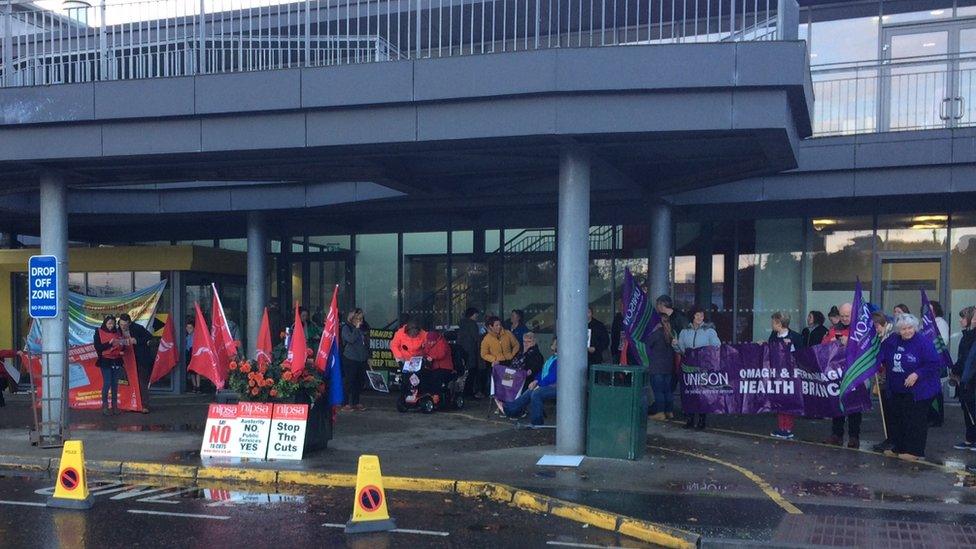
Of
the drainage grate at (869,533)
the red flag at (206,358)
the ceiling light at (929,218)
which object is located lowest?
the drainage grate at (869,533)

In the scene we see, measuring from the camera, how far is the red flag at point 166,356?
1716cm

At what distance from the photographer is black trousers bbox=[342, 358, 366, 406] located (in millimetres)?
15594

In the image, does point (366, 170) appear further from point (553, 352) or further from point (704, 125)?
point (704, 125)

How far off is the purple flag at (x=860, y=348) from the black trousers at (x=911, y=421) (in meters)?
0.49

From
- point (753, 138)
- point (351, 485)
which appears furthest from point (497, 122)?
point (351, 485)

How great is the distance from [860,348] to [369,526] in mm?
6965

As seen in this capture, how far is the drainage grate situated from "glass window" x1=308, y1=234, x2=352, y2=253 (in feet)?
46.4

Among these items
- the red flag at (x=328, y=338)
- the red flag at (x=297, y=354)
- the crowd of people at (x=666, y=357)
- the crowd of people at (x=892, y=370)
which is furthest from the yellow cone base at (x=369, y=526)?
the crowd of people at (x=892, y=370)

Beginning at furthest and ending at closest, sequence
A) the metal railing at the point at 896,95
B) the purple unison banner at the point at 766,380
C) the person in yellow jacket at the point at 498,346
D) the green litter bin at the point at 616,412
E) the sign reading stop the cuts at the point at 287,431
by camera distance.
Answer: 1. the metal railing at the point at 896,95
2. the person in yellow jacket at the point at 498,346
3. the purple unison banner at the point at 766,380
4. the sign reading stop the cuts at the point at 287,431
5. the green litter bin at the point at 616,412

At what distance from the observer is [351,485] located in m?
10.0

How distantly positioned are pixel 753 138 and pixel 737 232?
7.06 meters

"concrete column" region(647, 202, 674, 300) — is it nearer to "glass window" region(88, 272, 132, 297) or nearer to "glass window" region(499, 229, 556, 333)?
"glass window" region(499, 229, 556, 333)

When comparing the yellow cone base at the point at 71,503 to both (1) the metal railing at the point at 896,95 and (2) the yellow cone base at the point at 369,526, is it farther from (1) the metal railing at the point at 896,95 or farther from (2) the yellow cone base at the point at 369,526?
(1) the metal railing at the point at 896,95

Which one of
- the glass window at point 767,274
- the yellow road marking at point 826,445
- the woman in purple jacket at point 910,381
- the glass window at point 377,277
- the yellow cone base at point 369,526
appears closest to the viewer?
the yellow cone base at point 369,526
